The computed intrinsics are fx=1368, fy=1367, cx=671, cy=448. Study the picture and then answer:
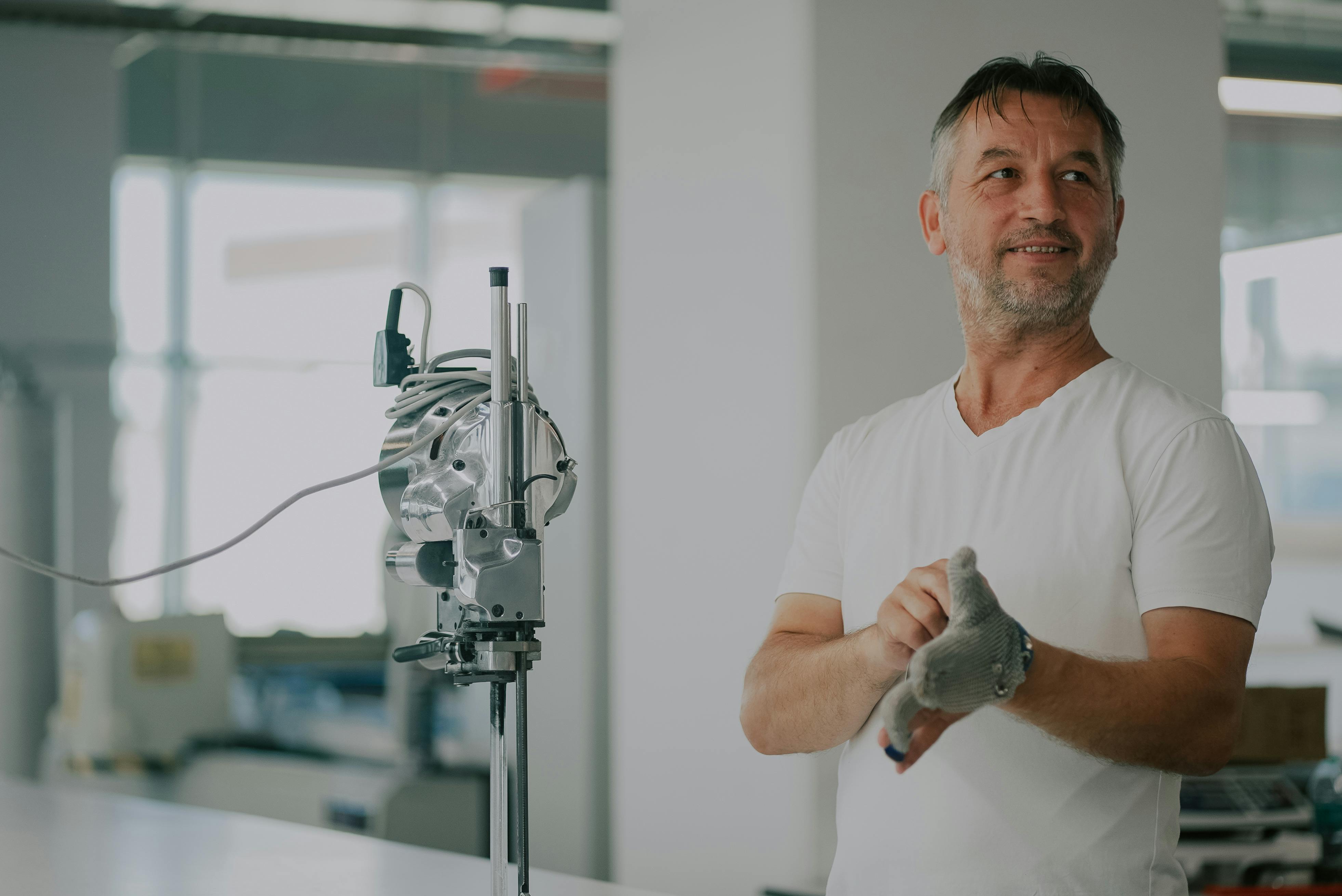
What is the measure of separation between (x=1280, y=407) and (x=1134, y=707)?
298 inches

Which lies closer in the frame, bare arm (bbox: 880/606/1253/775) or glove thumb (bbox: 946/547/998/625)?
glove thumb (bbox: 946/547/998/625)

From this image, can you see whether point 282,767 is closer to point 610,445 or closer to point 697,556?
point 610,445

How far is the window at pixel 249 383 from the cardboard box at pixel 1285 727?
5.41 metres

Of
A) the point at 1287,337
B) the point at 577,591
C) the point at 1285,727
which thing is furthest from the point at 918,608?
the point at 1287,337

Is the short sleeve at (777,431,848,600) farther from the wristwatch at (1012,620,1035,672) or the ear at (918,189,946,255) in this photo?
the wristwatch at (1012,620,1035,672)

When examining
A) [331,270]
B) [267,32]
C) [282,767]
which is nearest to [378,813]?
[282,767]

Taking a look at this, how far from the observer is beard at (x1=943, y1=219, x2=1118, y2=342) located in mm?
1423

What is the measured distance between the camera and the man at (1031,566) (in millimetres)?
1205

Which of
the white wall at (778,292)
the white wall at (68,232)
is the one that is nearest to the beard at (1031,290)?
the white wall at (778,292)

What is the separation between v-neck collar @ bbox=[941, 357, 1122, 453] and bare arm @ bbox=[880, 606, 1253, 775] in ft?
0.80

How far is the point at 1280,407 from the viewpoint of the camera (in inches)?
316

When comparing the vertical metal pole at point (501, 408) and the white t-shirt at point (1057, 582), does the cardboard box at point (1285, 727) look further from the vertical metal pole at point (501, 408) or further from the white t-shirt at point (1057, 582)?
the vertical metal pole at point (501, 408)

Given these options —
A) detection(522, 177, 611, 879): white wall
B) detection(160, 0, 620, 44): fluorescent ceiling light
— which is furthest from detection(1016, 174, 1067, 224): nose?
detection(160, 0, 620, 44): fluorescent ceiling light

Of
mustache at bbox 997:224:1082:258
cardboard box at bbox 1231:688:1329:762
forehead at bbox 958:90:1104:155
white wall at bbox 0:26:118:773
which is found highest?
white wall at bbox 0:26:118:773
